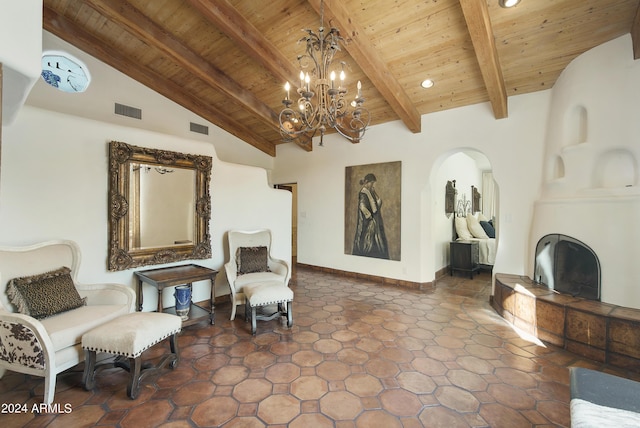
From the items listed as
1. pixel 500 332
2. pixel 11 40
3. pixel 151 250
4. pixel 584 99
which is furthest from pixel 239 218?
pixel 584 99

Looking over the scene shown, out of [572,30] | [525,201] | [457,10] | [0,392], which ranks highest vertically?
[457,10]

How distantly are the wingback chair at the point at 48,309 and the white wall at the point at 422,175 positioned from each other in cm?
399

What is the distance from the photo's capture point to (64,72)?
3961 millimetres

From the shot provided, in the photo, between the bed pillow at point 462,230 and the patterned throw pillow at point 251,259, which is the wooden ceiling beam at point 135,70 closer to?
the patterned throw pillow at point 251,259

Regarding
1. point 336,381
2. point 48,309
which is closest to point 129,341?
point 48,309

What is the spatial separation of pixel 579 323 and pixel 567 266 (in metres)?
0.71

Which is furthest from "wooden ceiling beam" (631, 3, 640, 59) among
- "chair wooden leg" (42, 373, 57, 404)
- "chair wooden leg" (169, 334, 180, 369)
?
"chair wooden leg" (42, 373, 57, 404)

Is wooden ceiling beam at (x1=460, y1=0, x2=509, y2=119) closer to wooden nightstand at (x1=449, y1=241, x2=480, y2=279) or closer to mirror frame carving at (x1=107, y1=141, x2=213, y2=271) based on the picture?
wooden nightstand at (x1=449, y1=241, x2=480, y2=279)

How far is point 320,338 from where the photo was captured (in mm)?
2900

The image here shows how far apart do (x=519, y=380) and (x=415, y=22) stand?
143 inches

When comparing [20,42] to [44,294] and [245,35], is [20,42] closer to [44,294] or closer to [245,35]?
[44,294]

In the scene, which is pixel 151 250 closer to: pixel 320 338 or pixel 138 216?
pixel 138 216

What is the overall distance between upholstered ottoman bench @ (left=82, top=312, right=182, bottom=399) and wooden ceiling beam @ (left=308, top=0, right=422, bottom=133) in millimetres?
3312

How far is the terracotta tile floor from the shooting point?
1.79 m
